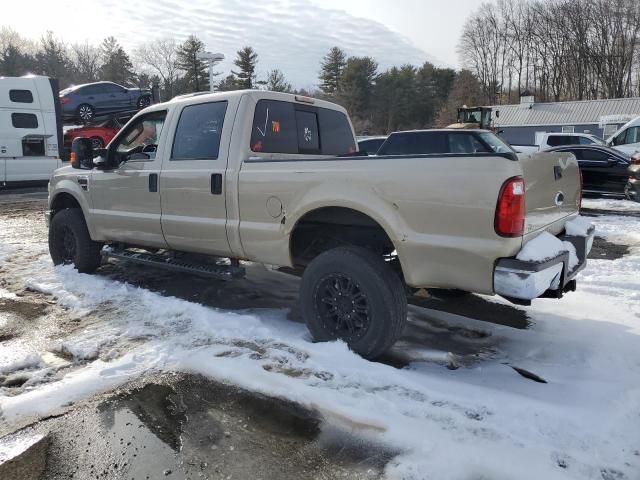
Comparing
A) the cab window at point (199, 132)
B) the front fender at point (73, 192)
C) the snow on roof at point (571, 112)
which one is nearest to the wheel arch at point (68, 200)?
the front fender at point (73, 192)

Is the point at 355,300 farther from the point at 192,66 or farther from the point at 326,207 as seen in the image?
the point at 192,66

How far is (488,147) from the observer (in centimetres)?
1080

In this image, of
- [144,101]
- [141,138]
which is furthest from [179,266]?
[144,101]

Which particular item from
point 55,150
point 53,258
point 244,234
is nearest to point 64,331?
point 244,234

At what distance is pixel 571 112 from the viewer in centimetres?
4306

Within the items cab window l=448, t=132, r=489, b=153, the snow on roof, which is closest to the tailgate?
cab window l=448, t=132, r=489, b=153

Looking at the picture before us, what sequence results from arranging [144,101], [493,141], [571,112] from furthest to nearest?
1. [571,112]
2. [144,101]
3. [493,141]

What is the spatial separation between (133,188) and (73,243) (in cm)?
166

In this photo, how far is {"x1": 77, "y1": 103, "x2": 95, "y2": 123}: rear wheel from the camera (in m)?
19.2

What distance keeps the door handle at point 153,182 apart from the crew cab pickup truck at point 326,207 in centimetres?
1

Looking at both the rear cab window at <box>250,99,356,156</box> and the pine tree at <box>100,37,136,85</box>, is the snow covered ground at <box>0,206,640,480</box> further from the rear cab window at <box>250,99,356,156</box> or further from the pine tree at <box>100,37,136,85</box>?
the pine tree at <box>100,37,136,85</box>

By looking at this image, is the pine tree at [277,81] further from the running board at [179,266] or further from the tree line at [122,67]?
the running board at [179,266]

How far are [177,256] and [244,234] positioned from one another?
1.48 meters

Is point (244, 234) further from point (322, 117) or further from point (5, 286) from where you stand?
point (5, 286)
